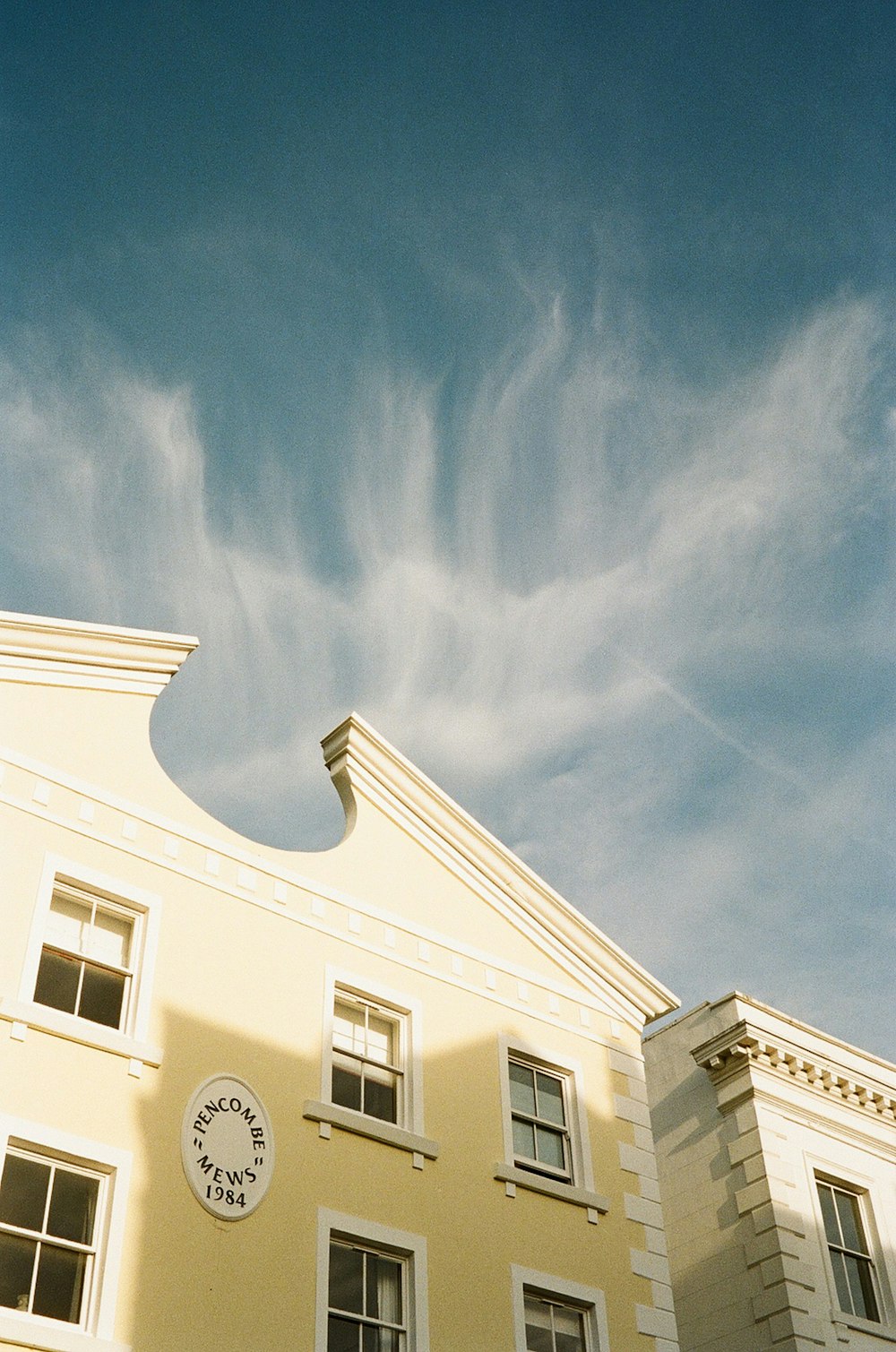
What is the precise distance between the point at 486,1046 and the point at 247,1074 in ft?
13.2

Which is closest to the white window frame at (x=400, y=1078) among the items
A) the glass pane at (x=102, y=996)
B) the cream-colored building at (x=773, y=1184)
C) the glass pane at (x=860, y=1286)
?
the glass pane at (x=102, y=996)

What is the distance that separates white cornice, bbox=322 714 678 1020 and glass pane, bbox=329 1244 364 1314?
5.89 metres

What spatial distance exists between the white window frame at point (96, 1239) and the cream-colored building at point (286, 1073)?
0.09ft

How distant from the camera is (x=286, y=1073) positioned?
16594 millimetres

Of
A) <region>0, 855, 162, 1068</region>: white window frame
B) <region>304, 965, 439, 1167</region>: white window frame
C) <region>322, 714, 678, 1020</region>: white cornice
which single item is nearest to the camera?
<region>0, 855, 162, 1068</region>: white window frame

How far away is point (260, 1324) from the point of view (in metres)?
14.6

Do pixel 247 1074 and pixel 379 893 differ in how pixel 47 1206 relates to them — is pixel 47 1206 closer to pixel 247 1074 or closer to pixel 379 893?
pixel 247 1074

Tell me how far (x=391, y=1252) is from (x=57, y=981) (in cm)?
491

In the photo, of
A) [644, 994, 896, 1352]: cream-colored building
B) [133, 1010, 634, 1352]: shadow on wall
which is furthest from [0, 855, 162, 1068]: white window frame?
[644, 994, 896, 1352]: cream-colored building

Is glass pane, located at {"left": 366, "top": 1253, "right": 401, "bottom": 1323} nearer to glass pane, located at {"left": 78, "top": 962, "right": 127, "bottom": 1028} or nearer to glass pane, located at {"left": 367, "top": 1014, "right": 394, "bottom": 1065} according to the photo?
glass pane, located at {"left": 367, "top": 1014, "right": 394, "bottom": 1065}

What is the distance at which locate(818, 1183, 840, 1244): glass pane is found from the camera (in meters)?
22.8

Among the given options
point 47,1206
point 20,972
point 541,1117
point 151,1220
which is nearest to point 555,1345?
point 541,1117

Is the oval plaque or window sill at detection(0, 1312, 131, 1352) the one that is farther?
the oval plaque

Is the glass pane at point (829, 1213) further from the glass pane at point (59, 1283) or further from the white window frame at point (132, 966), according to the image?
the glass pane at point (59, 1283)
